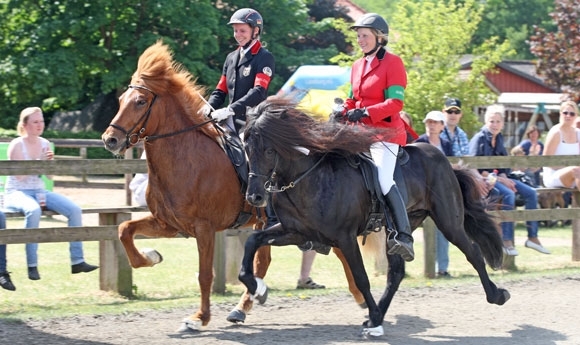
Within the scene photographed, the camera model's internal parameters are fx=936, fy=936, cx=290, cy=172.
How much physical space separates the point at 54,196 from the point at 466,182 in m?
4.07

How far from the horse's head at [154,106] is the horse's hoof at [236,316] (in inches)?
60.1

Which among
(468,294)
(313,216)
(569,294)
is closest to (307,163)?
(313,216)

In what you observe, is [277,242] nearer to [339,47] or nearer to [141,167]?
[141,167]

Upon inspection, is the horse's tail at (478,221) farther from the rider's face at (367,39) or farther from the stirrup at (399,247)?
the rider's face at (367,39)

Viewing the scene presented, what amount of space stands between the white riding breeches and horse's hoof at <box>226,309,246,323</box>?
5.22 ft

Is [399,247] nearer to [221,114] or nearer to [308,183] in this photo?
[308,183]

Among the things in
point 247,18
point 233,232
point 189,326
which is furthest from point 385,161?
point 233,232

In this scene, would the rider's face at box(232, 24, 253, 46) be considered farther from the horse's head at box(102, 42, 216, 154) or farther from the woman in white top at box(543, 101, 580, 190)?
the woman in white top at box(543, 101, 580, 190)

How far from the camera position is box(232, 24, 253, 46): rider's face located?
828 centimetres

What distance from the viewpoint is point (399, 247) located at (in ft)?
24.6

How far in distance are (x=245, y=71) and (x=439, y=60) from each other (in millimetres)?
13195

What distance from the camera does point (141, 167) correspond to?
30.0 ft

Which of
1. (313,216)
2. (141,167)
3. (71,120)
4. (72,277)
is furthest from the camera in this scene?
(71,120)

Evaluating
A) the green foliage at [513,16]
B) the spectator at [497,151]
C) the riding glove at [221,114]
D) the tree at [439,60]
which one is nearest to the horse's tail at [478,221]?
the riding glove at [221,114]
